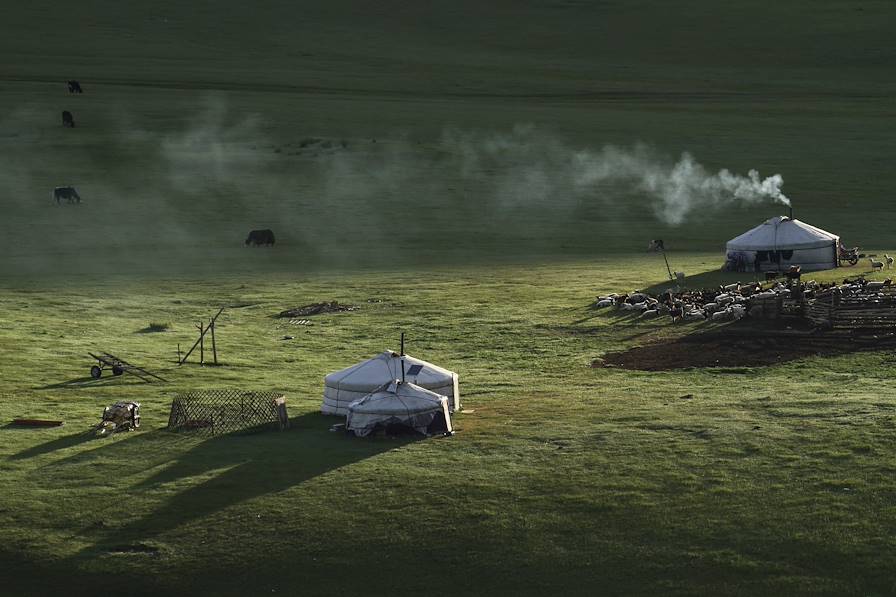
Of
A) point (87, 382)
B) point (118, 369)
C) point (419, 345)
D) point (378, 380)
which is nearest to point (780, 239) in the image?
point (419, 345)

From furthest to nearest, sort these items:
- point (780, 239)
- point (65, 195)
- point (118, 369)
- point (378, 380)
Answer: point (65, 195) < point (780, 239) < point (118, 369) < point (378, 380)

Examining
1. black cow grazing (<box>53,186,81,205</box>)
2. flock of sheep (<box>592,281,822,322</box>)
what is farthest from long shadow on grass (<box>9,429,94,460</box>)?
black cow grazing (<box>53,186,81,205</box>)

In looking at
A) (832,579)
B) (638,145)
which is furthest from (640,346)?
(638,145)

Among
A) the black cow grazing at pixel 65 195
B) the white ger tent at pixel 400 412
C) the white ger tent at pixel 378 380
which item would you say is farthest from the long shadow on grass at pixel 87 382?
the black cow grazing at pixel 65 195

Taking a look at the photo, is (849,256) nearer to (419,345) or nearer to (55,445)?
(419,345)

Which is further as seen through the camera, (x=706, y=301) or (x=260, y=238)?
(x=260, y=238)

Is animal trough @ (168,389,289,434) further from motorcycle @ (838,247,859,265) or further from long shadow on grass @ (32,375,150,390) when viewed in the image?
motorcycle @ (838,247,859,265)
